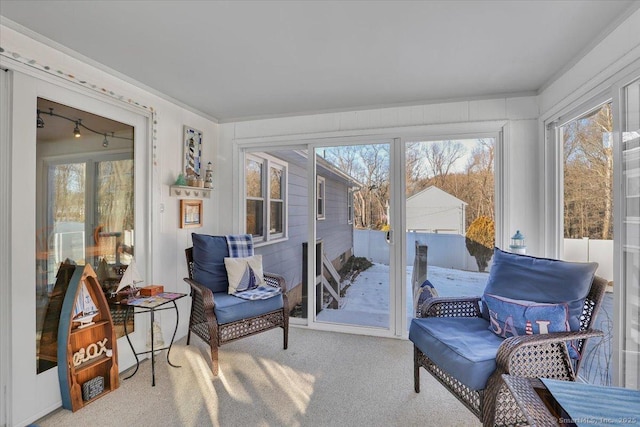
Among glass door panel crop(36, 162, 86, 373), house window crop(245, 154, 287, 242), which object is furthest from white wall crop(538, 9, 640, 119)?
glass door panel crop(36, 162, 86, 373)

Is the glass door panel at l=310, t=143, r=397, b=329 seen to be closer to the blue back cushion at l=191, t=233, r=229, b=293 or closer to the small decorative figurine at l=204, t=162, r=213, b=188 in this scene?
the blue back cushion at l=191, t=233, r=229, b=293

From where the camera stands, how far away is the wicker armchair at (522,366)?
1.61 metres

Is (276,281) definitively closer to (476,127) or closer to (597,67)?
(476,127)

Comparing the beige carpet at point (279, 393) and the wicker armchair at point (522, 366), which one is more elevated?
the wicker armchair at point (522, 366)

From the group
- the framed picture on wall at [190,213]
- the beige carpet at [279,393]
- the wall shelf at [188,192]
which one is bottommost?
the beige carpet at [279,393]

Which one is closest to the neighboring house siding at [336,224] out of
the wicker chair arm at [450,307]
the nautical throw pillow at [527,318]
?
the wicker chair arm at [450,307]

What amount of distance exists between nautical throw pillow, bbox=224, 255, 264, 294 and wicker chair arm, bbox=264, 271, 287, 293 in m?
0.09

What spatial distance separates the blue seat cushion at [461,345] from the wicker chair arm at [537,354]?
0.26ft

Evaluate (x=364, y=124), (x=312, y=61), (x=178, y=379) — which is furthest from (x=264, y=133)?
(x=178, y=379)

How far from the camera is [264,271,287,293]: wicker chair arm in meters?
3.08

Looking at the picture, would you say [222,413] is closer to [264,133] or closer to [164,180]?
[164,180]

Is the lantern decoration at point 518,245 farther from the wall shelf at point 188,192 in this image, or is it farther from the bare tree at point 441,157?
the wall shelf at point 188,192

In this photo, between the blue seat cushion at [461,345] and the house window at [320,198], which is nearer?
the blue seat cushion at [461,345]

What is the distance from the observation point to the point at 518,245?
2826 mm
